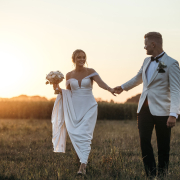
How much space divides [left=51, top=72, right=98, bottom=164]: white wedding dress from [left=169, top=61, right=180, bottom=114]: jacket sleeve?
7.04 ft

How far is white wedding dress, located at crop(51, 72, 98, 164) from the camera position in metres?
5.71

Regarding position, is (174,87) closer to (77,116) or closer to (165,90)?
(165,90)

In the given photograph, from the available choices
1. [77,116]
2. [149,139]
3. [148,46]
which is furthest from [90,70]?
[149,139]

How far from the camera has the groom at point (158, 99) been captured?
427 cm

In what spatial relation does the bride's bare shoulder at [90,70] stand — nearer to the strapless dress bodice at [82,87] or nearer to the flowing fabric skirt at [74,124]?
the strapless dress bodice at [82,87]

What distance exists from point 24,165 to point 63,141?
104 cm

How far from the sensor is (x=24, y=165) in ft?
19.1

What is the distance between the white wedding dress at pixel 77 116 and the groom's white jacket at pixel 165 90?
1722 mm

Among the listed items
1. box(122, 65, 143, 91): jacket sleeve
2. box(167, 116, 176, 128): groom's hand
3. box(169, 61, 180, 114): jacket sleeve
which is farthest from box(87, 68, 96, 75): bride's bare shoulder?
box(167, 116, 176, 128): groom's hand

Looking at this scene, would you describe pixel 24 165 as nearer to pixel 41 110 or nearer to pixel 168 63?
pixel 168 63

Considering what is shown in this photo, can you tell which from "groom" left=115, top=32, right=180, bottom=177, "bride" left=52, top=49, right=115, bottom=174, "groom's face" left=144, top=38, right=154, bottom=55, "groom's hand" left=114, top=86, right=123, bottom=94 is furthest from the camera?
"groom's hand" left=114, top=86, right=123, bottom=94

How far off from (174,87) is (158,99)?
1.10 ft

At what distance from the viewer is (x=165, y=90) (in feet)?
14.4

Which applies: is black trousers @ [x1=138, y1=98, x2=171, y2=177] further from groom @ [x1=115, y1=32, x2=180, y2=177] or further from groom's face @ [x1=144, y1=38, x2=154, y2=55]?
groom's face @ [x1=144, y1=38, x2=154, y2=55]
